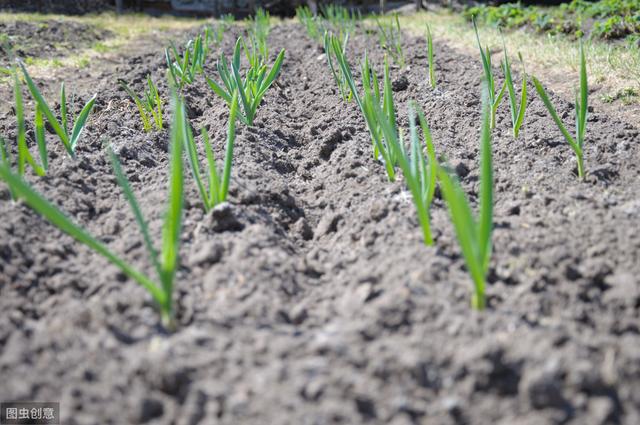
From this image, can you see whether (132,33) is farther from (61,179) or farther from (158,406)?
(158,406)

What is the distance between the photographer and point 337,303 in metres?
1.37

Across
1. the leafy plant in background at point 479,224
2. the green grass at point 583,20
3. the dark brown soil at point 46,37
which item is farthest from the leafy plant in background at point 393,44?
the dark brown soil at point 46,37

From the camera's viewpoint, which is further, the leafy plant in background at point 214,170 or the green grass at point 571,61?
the green grass at point 571,61

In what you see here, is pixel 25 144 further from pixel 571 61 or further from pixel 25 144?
pixel 571 61

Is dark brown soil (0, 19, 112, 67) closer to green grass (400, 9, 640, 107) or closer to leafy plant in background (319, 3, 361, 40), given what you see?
leafy plant in background (319, 3, 361, 40)

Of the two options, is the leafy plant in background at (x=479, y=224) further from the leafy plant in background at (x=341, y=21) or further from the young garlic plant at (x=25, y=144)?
the leafy plant in background at (x=341, y=21)

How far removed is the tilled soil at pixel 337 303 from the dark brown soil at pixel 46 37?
12.6ft

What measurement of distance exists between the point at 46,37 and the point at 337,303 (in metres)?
6.44

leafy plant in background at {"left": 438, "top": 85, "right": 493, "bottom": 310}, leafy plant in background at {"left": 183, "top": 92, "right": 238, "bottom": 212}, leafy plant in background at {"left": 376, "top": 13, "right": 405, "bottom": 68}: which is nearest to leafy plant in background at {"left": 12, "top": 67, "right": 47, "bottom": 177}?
leafy plant in background at {"left": 183, "top": 92, "right": 238, "bottom": 212}

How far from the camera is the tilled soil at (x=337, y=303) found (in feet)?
3.35

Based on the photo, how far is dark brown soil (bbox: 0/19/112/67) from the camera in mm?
5559

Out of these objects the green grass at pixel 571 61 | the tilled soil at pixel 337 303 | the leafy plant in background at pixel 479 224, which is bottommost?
the tilled soil at pixel 337 303

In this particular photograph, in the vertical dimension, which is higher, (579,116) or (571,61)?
(571,61)

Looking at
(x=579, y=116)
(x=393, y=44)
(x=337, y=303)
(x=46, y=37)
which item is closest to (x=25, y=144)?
(x=337, y=303)
